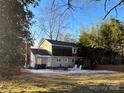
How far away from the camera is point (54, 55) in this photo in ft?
162

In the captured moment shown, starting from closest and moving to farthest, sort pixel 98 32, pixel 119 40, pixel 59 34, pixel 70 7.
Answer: pixel 70 7
pixel 119 40
pixel 98 32
pixel 59 34

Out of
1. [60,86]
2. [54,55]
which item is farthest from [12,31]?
[54,55]

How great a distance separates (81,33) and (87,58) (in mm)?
4805

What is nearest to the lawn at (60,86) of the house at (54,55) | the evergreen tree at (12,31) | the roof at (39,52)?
the evergreen tree at (12,31)

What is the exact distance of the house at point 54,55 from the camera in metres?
49.2

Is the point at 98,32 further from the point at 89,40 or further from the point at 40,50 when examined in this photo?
the point at 40,50

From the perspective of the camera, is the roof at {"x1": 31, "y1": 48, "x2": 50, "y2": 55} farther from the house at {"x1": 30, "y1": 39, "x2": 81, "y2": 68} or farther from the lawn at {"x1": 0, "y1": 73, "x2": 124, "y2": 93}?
the lawn at {"x1": 0, "y1": 73, "x2": 124, "y2": 93}

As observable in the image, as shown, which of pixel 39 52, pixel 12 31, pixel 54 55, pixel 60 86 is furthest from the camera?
pixel 39 52

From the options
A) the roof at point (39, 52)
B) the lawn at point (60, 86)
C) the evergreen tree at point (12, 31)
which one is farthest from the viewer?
the roof at point (39, 52)

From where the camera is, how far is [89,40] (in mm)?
47156

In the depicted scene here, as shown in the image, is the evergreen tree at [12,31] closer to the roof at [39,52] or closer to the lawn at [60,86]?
the lawn at [60,86]

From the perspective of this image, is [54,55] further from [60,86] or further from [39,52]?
[60,86]

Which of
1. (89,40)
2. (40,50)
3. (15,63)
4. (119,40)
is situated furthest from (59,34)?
(15,63)

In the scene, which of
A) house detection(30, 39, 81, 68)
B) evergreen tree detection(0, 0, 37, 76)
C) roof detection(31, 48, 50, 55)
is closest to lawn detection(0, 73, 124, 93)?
evergreen tree detection(0, 0, 37, 76)
